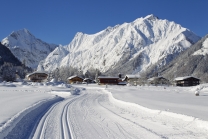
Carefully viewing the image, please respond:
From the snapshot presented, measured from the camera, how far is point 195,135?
9.47 meters

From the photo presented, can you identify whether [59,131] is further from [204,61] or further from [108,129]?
[204,61]

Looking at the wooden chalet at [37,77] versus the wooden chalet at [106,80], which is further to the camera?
the wooden chalet at [37,77]

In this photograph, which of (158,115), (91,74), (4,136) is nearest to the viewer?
(4,136)

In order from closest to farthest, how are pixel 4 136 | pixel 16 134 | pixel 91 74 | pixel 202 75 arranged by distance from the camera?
1. pixel 4 136
2. pixel 16 134
3. pixel 91 74
4. pixel 202 75

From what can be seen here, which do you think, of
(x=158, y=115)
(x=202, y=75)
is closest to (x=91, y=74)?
(x=202, y=75)

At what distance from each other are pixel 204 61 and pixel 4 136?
20790 centimetres

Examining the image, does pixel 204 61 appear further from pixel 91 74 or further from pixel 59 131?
pixel 59 131

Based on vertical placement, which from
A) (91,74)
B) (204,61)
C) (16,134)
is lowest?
(16,134)

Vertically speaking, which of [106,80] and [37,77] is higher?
[37,77]

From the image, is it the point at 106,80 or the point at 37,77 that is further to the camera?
the point at 37,77

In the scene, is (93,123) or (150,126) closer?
(150,126)

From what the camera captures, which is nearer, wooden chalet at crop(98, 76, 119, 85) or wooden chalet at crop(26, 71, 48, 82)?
wooden chalet at crop(98, 76, 119, 85)

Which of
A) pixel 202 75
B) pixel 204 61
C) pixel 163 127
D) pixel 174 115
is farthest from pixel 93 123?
pixel 204 61

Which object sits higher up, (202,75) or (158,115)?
(202,75)
